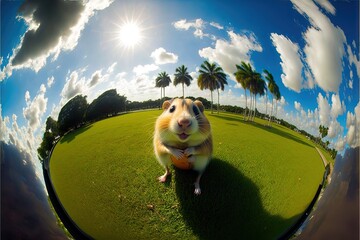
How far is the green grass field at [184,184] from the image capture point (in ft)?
9.04

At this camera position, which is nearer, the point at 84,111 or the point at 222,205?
the point at 222,205

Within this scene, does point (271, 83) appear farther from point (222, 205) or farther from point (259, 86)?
point (222, 205)

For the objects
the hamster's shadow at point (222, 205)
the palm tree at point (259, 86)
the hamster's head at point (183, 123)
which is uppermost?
the palm tree at point (259, 86)

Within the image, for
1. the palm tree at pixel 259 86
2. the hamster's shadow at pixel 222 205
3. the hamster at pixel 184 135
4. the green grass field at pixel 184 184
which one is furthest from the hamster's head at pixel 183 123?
the palm tree at pixel 259 86

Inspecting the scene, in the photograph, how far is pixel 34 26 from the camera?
3377 millimetres

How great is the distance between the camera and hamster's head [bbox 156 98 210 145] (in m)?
2.45

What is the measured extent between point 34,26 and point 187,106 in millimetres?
1937

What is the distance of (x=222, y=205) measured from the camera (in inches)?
109

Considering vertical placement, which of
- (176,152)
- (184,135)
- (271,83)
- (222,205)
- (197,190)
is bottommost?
(222,205)

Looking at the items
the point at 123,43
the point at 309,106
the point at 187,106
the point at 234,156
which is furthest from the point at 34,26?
the point at 309,106

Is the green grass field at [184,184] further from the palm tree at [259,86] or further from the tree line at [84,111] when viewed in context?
the palm tree at [259,86]

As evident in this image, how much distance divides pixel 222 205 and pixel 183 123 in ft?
2.71

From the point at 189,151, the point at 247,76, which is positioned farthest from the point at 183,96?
the point at 247,76

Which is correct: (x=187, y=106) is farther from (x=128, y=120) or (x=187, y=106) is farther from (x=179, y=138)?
(x=128, y=120)
